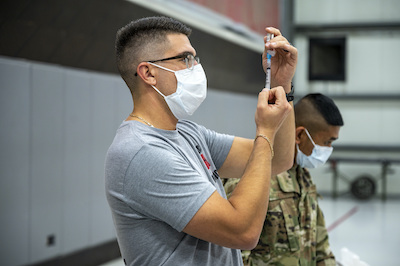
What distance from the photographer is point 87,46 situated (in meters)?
5.72

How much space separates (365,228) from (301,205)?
22.4 feet

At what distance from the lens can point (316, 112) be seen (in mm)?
2875

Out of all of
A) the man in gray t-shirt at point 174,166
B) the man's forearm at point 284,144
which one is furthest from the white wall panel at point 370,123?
the man in gray t-shirt at point 174,166

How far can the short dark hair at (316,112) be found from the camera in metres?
2.84

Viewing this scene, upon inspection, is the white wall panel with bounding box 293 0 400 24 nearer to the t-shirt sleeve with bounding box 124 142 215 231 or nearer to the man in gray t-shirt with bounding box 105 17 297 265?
the man in gray t-shirt with bounding box 105 17 297 265

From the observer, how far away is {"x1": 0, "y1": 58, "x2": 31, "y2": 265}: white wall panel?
463 centimetres

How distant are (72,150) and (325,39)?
9.97 m

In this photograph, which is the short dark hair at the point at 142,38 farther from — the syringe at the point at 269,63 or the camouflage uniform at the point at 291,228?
the camouflage uniform at the point at 291,228

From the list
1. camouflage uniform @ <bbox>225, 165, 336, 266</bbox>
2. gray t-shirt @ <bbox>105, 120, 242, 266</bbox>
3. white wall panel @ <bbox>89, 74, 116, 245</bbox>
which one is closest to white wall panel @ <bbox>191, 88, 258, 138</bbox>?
white wall panel @ <bbox>89, 74, 116, 245</bbox>

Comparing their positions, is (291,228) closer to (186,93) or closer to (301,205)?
(301,205)

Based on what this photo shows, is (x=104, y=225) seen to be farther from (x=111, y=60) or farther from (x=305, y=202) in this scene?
(x=305, y=202)

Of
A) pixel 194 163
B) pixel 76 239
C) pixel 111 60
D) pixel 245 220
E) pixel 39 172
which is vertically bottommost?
pixel 76 239

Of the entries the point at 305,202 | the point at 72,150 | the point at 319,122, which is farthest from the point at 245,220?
the point at 72,150

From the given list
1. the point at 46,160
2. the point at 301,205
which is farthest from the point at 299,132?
the point at 46,160
